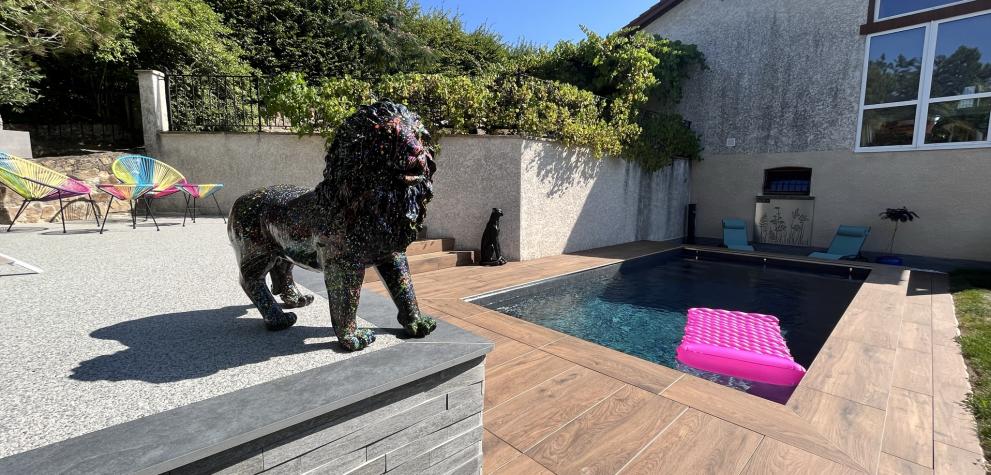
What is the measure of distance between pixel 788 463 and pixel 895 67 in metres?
11.4

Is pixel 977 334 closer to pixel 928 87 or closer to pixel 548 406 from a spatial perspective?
pixel 548 406

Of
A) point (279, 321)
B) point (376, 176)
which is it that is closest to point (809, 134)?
point (376, 176)

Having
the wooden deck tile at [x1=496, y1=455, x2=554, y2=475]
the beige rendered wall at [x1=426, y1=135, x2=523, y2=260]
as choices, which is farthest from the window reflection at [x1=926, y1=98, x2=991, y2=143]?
the wooden deck tile at [x1=496, y1=455, x2=554, y2=475]

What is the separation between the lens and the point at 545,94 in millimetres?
7566

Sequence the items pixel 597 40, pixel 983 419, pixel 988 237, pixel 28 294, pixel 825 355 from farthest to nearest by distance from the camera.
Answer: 1. pixel 597 40
2. pixel 988 237
3. pixel 825 355
4. pixel 28 294
5. pixel 983 419

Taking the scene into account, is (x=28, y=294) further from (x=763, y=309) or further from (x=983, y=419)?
(x=763, y=309)

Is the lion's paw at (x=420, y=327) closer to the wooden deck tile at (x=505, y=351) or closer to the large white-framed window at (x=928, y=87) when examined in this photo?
the wooden deck tile at (x=505, y=351)

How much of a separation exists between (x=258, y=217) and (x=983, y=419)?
4290mm

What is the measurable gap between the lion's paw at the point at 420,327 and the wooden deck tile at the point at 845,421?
223cm

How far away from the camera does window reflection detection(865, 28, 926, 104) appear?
8.73m

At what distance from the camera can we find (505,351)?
129 inches

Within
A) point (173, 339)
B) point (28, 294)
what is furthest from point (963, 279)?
point (28, 294)

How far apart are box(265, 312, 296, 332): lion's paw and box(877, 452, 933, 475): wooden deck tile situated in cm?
299

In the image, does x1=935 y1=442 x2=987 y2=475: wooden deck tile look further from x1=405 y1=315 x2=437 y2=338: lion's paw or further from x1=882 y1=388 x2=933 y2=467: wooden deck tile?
x1=405 y1=315 x2=437 y2=338: lion's paw
